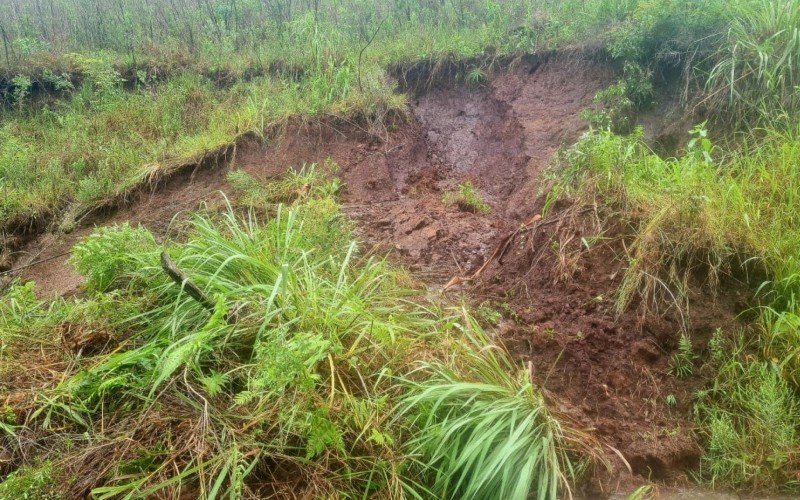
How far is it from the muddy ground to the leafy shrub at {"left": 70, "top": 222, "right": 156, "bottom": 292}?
98cm

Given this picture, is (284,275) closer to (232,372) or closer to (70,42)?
(232,372)

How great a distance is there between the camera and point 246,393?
229 cm

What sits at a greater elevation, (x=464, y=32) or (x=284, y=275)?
(x=464, y=32)

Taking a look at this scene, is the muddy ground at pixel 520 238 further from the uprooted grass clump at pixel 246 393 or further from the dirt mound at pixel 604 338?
the uprooted grass clump at pixel 246 393

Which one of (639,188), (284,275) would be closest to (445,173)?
(639,188)

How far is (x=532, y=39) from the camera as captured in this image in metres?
6.37

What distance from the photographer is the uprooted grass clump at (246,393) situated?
225 centimetres

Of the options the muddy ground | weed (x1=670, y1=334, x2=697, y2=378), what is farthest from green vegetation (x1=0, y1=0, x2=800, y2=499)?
the muddy ground

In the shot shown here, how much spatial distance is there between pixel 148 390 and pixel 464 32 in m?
5.86

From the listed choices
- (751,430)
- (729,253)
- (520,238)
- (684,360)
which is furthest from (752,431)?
(520,238)

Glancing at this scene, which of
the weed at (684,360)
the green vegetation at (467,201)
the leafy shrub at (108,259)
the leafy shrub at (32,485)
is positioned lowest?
the green vegetation at (467,201)

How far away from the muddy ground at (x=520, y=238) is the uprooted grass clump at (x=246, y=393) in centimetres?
52

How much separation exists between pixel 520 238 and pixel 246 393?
8.43 ft

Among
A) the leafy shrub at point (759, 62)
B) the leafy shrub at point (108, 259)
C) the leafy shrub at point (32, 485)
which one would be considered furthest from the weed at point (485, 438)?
the leafy shrub at point (759, 62)
